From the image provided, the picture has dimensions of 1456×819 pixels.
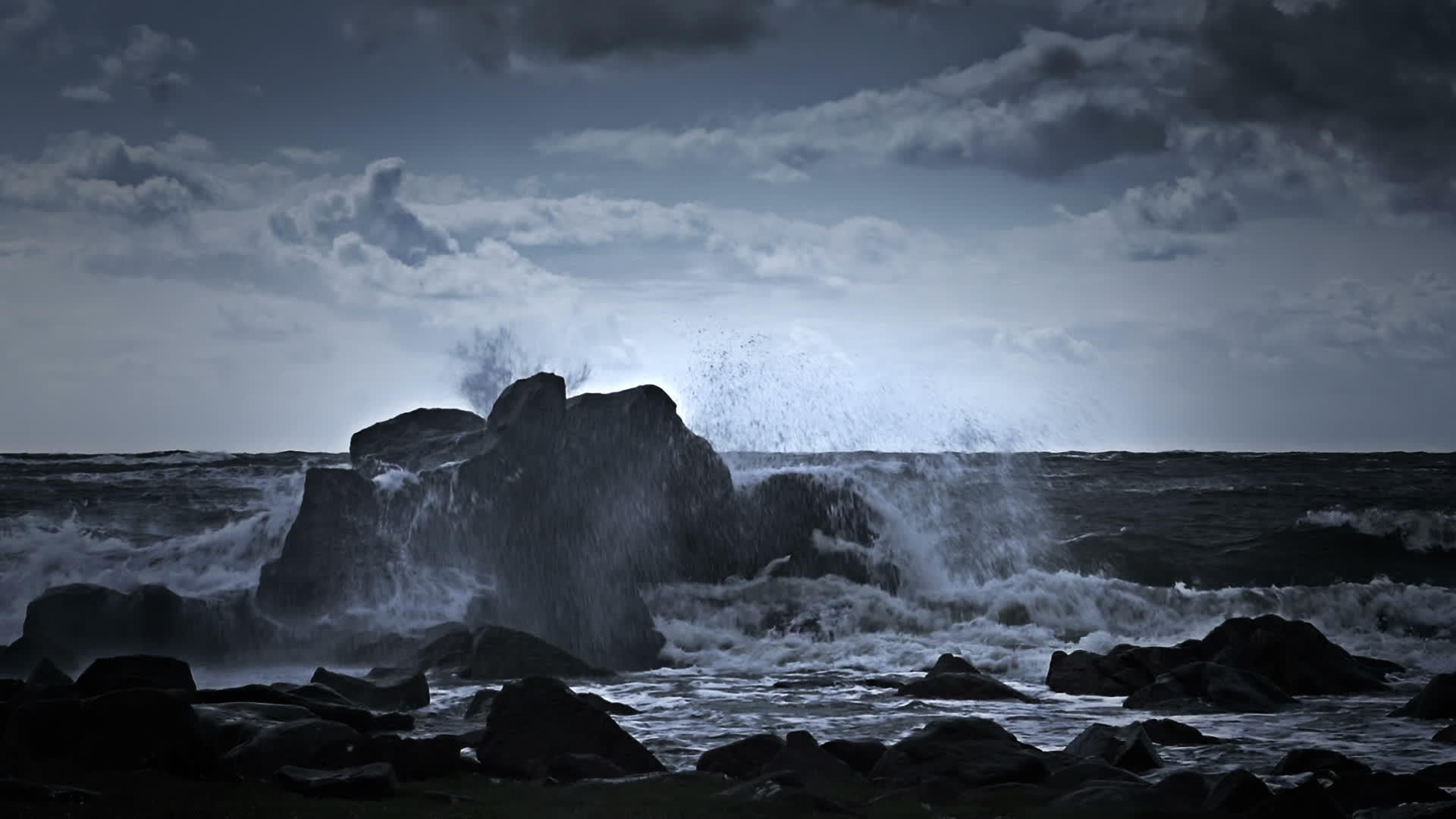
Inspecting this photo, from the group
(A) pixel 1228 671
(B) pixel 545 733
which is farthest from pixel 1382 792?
(B) pixel 545 733

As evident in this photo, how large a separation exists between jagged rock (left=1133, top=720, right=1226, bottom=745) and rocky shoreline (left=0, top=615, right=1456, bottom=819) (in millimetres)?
36

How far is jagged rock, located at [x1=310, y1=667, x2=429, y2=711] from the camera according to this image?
17.9 meters

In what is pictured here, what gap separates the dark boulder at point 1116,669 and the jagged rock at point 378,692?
10688 millimetres

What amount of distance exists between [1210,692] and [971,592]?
1076cm

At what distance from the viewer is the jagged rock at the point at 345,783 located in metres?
11.6

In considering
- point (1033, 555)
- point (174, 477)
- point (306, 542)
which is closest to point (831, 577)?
point (1033, 555)

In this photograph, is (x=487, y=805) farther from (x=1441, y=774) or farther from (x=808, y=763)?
(x=1441, y=774)

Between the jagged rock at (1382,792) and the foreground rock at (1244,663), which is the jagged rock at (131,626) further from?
the jagged rock at (1382,792)

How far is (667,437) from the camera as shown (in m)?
29.4

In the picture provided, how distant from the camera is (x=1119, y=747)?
13.8m

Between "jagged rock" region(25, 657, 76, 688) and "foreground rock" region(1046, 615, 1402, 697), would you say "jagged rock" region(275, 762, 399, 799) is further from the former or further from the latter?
"foreground rock" region(1046, 615, 1402, 697)

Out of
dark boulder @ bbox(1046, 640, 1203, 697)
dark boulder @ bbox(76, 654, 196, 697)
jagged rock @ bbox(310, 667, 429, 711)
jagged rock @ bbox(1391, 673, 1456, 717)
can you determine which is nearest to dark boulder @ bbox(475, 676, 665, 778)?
jagged rock @ bbox(310, 667, 429, 711)

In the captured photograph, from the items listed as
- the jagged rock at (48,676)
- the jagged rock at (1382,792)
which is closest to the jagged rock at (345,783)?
Answer: the jagged rock at (48,676)

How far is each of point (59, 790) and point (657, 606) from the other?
18.1 m
